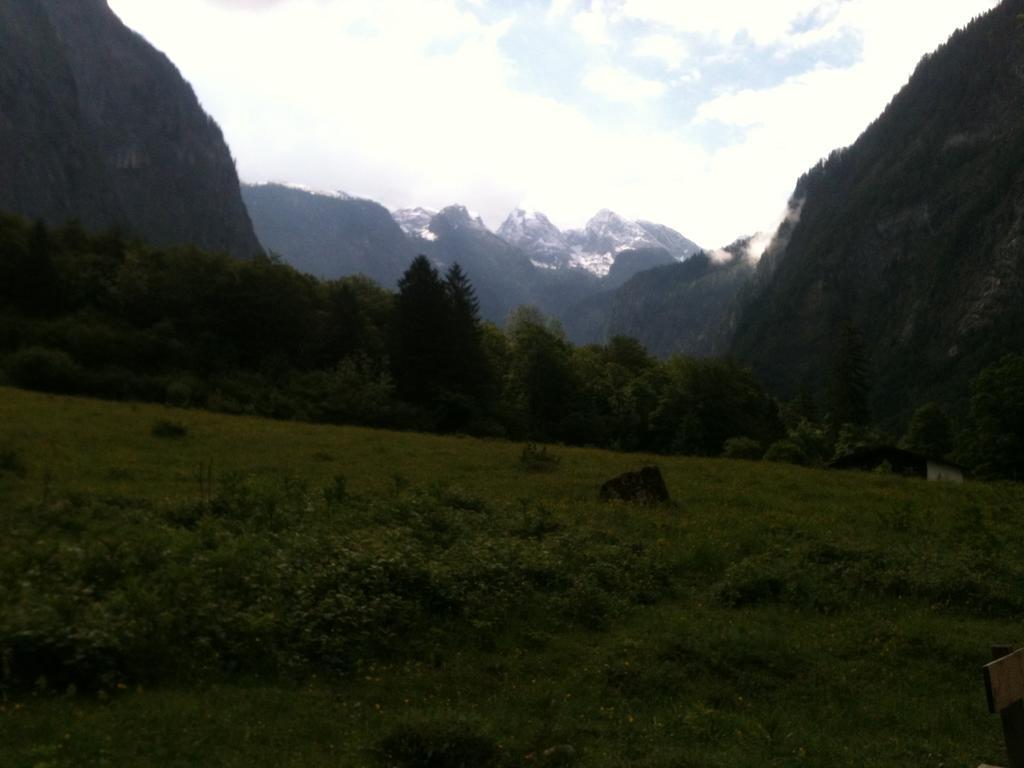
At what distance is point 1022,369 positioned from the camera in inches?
2457

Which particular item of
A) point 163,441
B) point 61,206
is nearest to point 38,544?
point 163,441

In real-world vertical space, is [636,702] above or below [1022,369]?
below

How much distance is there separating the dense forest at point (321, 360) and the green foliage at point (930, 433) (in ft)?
72.6

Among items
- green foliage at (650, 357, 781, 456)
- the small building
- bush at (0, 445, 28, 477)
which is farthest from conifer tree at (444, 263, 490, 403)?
bush at (0, 445, 28, 477)

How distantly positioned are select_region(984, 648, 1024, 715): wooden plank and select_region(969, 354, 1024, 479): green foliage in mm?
64670

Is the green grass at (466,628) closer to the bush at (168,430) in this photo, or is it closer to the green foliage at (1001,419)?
the bush at (168,430)

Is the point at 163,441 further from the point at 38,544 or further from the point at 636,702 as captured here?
the point at 636,702

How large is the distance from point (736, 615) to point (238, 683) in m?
8.98

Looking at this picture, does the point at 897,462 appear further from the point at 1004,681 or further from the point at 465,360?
the point at 1004,681

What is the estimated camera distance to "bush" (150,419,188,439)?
29538mm

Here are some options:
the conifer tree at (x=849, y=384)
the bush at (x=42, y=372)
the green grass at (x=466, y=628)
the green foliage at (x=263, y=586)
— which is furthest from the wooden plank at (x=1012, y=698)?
the conifer tree at (x=849, y=384)

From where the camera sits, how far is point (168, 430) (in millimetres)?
29844

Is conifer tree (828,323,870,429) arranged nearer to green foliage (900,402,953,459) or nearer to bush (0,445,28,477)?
green foliage (900,402,953,459)

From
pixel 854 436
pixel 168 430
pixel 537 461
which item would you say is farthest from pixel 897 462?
pixel 168 430
